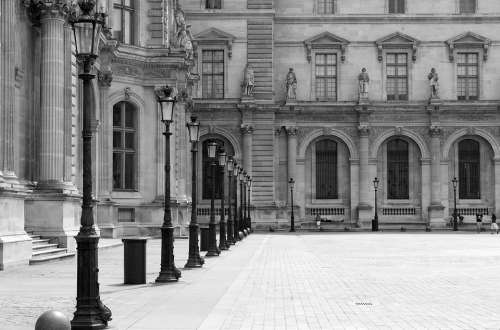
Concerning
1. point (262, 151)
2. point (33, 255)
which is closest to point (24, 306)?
point (33, 255)

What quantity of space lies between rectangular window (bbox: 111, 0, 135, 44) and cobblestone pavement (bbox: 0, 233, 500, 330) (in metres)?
18.1

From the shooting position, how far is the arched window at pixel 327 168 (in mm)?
68438

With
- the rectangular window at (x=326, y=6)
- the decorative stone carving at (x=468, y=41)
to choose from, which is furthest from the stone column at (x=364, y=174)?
the rectangular window at (x=326, y=6)

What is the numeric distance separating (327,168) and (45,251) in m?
43.6

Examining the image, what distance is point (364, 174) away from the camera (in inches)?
2645

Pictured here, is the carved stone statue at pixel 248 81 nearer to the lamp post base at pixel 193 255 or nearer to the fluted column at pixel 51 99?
the fluted column at pixel 51 99

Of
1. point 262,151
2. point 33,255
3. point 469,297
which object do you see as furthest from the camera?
point 262,151

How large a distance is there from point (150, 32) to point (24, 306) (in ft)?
105

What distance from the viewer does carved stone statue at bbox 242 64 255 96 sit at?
213ft

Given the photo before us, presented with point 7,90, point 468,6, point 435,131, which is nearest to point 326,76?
point 435,131

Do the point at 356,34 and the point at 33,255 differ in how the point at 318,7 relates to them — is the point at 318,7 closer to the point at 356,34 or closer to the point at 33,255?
the point at 356,34

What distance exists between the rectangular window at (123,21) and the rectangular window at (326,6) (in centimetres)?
2608

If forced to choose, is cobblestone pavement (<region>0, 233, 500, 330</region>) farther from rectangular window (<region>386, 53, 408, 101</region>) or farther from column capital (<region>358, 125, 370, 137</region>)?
rectangular window (<region>386, 53, 408, 101</region>)

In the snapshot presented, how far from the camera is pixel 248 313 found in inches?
585
